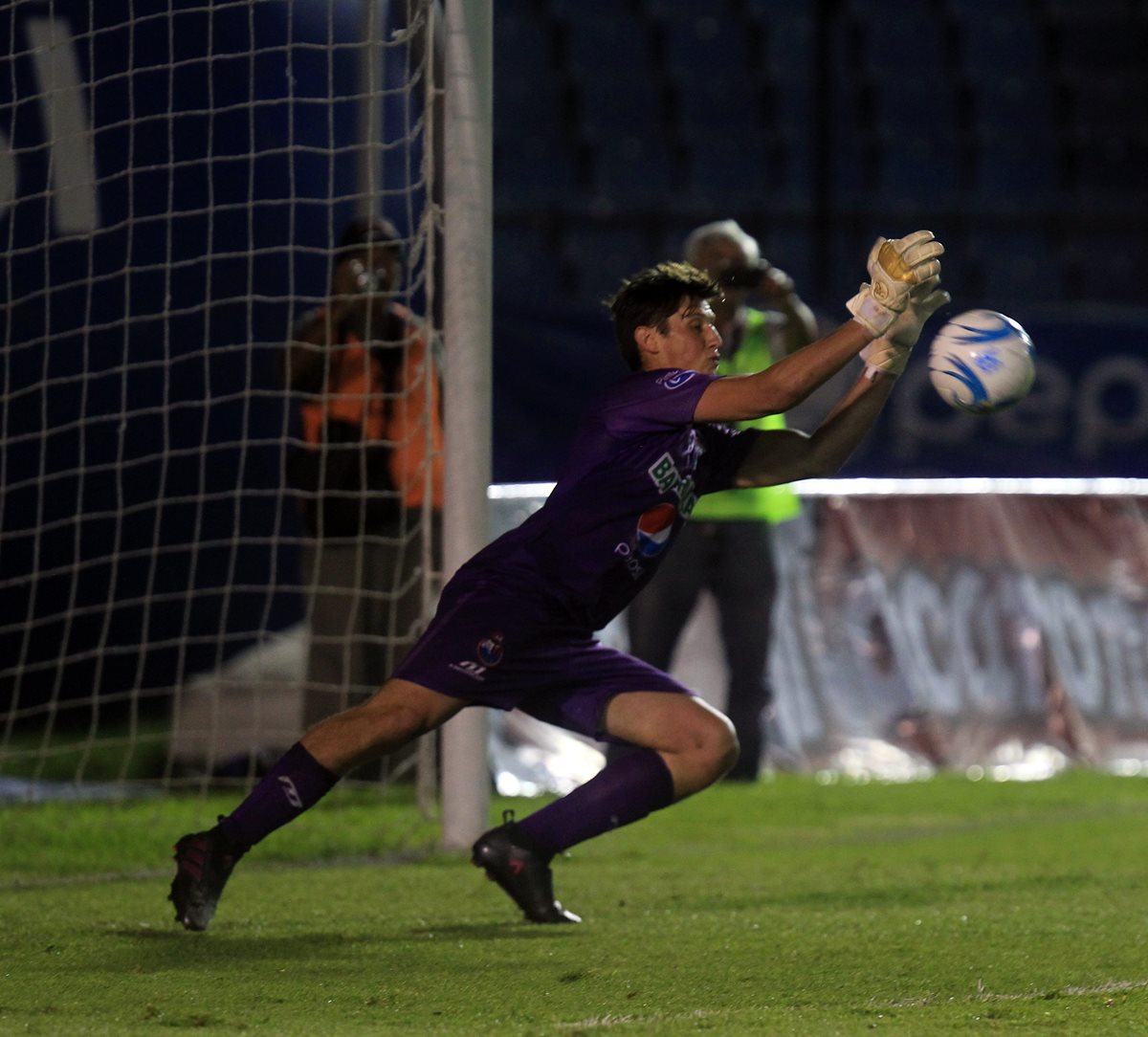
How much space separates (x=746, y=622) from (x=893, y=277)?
11.5 feet

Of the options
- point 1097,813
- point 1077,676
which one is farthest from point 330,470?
point 1077,676

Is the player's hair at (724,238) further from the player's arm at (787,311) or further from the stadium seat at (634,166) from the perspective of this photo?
the stadium seat at (634,166)

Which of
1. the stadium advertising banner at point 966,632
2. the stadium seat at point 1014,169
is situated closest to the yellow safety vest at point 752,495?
the stadium advertising banner at point 966,632

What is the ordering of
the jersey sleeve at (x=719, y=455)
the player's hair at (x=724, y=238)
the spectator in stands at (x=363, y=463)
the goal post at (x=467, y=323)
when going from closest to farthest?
1. the jersey sleeve at (x=719, y=455)
2. the goal post at (x=467, y=323)
3. the spectator in stands at (x=363, y=463)
4. the player's hair at (x=724, y=238)

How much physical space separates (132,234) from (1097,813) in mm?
3585

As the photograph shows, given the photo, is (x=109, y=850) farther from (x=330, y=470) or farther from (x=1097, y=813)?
(x=1097, y=813)

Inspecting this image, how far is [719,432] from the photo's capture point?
415 cm

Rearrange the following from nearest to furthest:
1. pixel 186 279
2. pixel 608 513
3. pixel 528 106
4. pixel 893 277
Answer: pixel 893 277
pixel 608 513
pixel 186 279
pixel 528 106

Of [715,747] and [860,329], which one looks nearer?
[860,329]

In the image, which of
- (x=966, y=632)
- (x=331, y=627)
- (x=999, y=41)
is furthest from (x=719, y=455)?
(x=999, y=41)

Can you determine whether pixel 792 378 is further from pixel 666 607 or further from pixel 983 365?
pixel 666 607

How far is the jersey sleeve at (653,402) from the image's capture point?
148 inches

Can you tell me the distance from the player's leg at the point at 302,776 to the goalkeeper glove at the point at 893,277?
1146 mm

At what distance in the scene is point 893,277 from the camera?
358 cm
